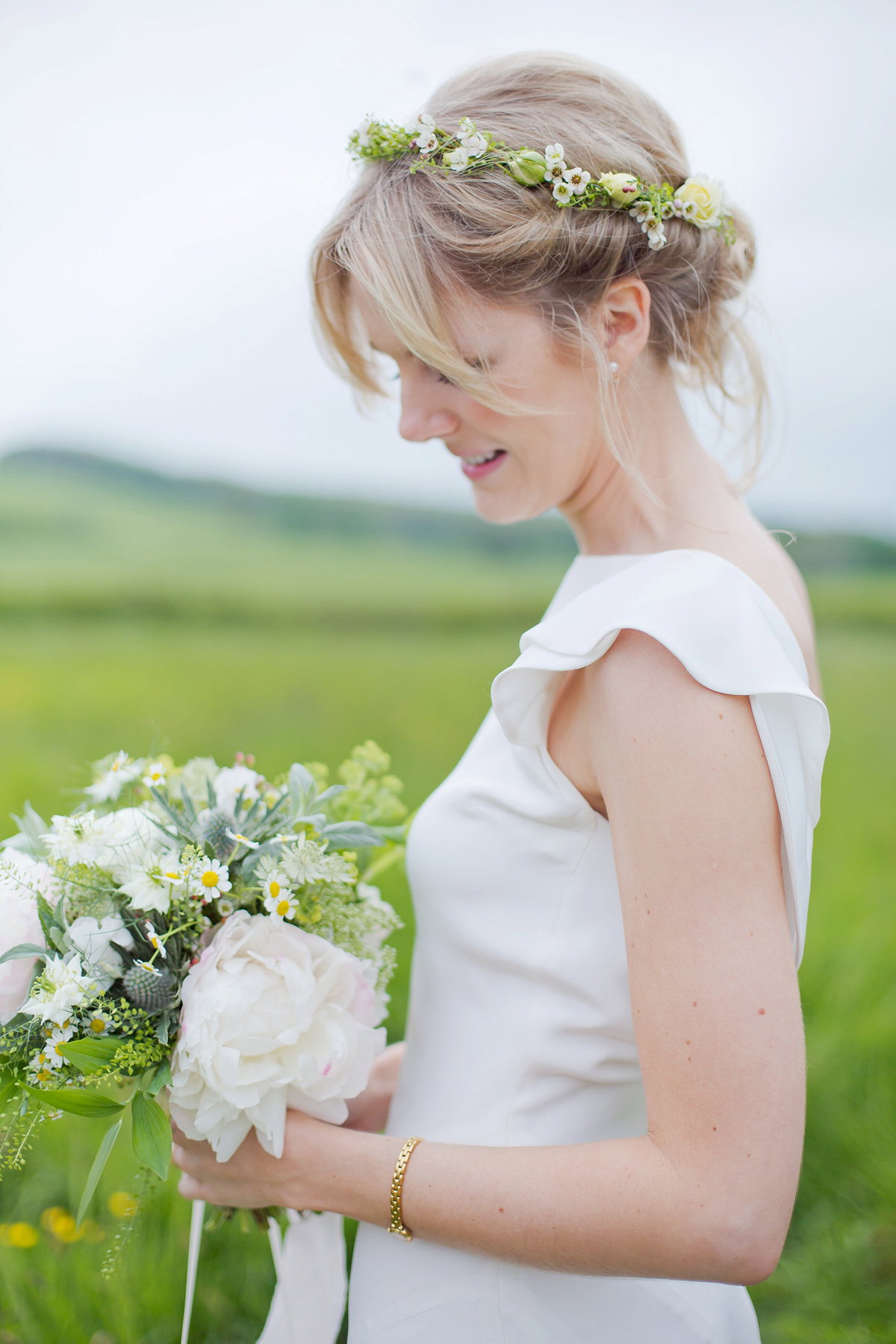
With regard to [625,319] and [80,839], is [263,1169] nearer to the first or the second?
[80,839]

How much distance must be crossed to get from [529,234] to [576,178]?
12 cm

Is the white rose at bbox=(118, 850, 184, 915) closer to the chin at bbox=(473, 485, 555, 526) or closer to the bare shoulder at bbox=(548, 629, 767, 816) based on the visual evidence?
the bare shoulder at bbox=(548, 629, 767, 816)

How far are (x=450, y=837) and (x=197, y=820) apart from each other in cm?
39

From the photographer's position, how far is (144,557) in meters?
6.58

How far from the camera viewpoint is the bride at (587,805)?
954 millimetres

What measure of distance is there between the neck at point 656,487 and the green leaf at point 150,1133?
3.62 ft

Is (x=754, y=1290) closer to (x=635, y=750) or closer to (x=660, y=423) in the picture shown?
(x=635, y=750)

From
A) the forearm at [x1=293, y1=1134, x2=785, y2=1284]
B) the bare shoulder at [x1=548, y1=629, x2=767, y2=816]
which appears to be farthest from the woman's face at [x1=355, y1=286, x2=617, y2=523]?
the forearm at [x1=293, y1=1134, x2=785, y2=1284]

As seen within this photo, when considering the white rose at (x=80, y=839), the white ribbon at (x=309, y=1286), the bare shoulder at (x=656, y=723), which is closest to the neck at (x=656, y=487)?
the bare shoulder at (x=656, y=723)

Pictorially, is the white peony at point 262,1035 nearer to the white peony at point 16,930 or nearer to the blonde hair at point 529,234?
the white peony at point 16,930

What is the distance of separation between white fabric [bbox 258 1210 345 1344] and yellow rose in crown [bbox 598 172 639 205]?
1.84 meters

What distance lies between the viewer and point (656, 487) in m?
1.43

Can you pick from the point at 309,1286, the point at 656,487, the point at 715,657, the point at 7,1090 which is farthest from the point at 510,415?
the point at 309,1286

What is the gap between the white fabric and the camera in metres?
1.55
